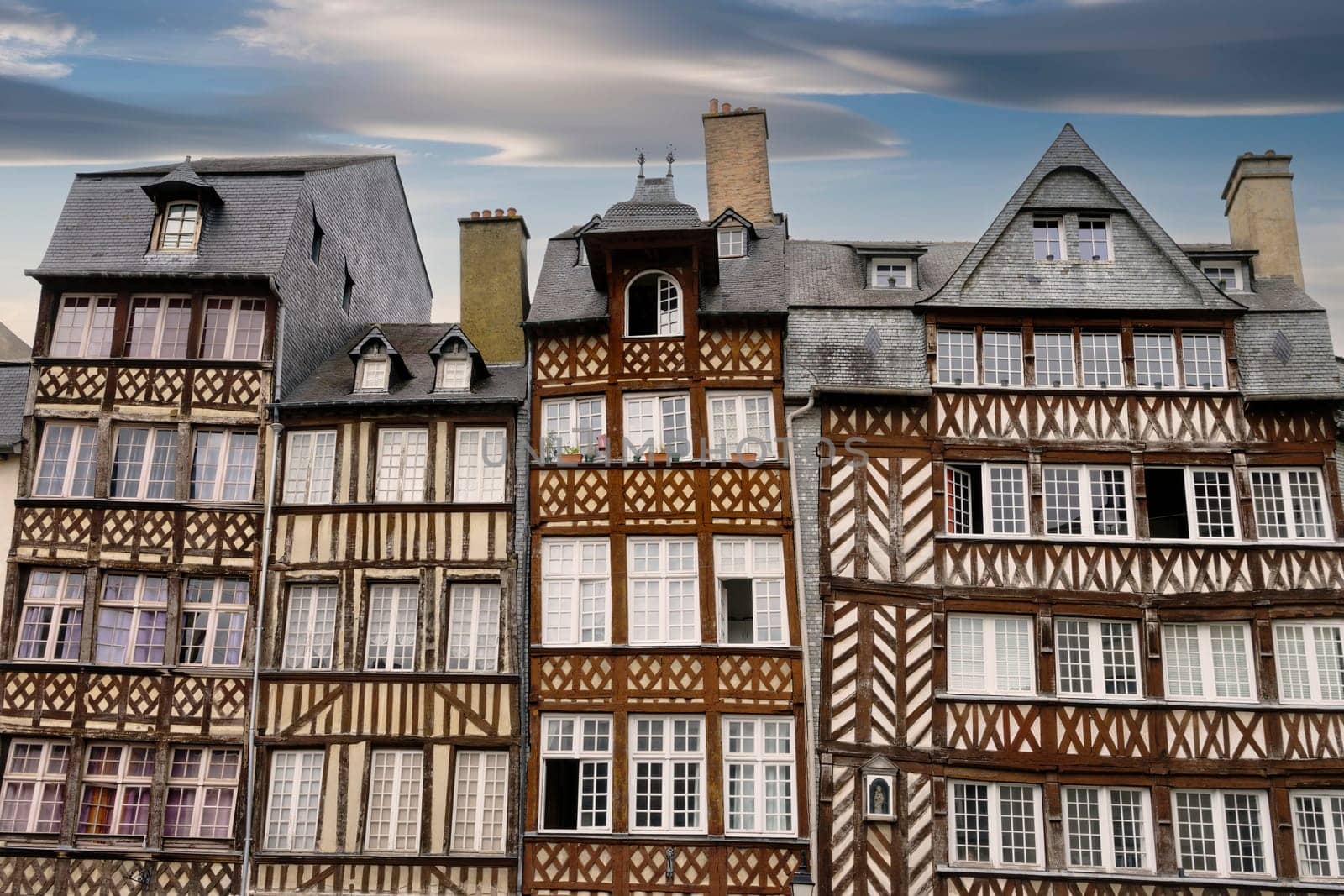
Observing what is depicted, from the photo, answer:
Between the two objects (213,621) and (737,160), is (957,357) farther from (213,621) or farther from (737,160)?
(213,621)

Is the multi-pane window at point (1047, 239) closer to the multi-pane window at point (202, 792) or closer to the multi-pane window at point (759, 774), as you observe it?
the multi-pane window at point (759, 774)

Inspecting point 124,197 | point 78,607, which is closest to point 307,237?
point 124,197

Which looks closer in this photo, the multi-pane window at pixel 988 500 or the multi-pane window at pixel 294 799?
the multi-pane window at pixel 294 799

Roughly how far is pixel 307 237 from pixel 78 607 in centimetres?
648

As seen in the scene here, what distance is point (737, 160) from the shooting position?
21781 millimetres

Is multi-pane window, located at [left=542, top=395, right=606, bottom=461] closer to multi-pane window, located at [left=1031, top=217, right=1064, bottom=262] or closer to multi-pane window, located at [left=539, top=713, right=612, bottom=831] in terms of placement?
multi-pane window, located at [left=539, top=713, right=612, bottom=831]

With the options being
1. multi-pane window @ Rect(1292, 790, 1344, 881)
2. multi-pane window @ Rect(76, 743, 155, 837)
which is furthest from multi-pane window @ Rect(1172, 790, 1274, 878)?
multi-pane window @ Rect(76, 743, 155, 837)

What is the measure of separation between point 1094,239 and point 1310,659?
6.45 m

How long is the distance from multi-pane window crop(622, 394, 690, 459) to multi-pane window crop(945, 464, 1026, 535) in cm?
365

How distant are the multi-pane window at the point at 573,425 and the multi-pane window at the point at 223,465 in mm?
4197

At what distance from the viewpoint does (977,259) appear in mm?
18844

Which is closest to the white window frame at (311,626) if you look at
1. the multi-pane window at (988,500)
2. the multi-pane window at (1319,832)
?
the multi-pane window at (988,500)

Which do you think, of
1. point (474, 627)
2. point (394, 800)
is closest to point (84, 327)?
point (474, 627)

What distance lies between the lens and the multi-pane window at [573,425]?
61.0ft
